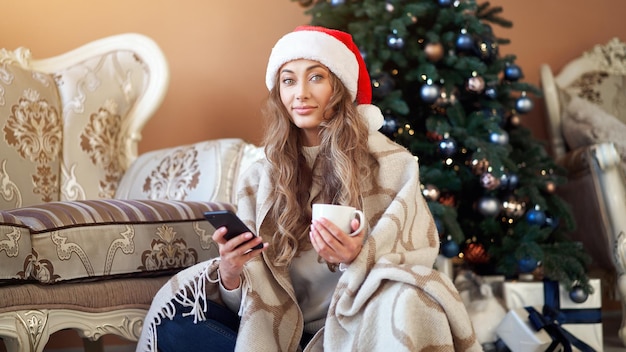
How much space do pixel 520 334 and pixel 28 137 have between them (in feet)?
5.37

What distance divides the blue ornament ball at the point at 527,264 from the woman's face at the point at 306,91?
1249 mm

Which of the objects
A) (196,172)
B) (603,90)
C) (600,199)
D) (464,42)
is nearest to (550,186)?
(600,199)

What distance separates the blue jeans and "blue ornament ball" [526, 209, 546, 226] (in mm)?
1463


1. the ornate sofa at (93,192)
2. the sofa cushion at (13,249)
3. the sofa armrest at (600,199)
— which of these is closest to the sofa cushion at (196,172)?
the ornate sofa at (93,192)

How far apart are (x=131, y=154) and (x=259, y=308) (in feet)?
3.90

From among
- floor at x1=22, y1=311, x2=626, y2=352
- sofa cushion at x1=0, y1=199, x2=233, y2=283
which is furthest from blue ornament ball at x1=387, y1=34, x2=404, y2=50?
floor at x1=22, y1=311, x2=626, y2=352

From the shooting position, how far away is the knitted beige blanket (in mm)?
1316

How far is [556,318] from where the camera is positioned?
263 centimetres

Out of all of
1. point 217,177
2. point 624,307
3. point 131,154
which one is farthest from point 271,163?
point 624,307

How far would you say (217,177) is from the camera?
7.09 ft

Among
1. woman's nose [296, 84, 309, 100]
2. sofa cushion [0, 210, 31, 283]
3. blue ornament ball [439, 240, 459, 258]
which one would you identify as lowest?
blue ornament ball [439, 240, 459, 258]

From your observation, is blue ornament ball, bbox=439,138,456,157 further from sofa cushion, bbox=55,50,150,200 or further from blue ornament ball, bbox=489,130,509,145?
sofa cushion, bbox=55,50,150,200

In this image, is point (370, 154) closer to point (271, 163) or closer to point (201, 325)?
point (271, 163)

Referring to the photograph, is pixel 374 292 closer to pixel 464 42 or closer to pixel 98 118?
pixel 98 118
